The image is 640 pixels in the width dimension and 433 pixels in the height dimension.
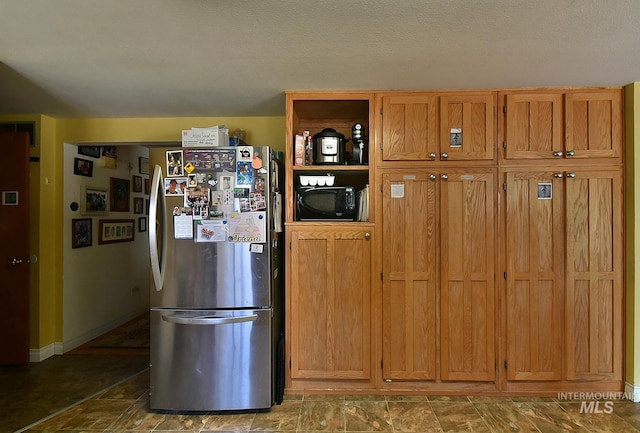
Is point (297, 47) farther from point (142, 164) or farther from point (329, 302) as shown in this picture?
point (142, 164)

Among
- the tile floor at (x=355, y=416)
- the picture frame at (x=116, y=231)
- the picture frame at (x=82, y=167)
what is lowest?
the tile floor at (x=355, y=416)

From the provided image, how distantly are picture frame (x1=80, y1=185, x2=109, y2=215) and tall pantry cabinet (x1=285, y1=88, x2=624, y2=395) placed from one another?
238cm

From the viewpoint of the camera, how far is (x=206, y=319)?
2.19 m

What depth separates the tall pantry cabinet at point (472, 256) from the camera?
2379 millimetres

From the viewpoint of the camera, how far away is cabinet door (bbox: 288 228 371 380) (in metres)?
2.43

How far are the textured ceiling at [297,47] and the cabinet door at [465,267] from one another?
760mm

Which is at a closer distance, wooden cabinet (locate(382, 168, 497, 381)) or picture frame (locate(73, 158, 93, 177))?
wooden cabinet (locate(382, 168, 497, 381))

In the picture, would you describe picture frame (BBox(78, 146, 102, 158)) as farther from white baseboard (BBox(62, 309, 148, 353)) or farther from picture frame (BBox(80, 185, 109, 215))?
white baseboard (BBox(62, 309, 148, 353))

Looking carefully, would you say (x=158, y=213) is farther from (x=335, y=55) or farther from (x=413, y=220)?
(x=413, y=220)

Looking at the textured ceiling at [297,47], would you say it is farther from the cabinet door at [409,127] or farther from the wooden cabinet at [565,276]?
the wooden cabinet at [565,276]

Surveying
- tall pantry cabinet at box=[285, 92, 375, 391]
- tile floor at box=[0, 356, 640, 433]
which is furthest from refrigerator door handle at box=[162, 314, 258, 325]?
tile floor at box=[0, 356, 640, 433]

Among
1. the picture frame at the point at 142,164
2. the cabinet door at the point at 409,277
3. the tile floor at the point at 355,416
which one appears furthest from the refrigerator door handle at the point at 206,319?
the picture frame at the point at 142,164

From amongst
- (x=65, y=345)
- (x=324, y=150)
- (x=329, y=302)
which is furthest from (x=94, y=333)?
(x=324, y=150)

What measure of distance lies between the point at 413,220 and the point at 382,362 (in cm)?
105
